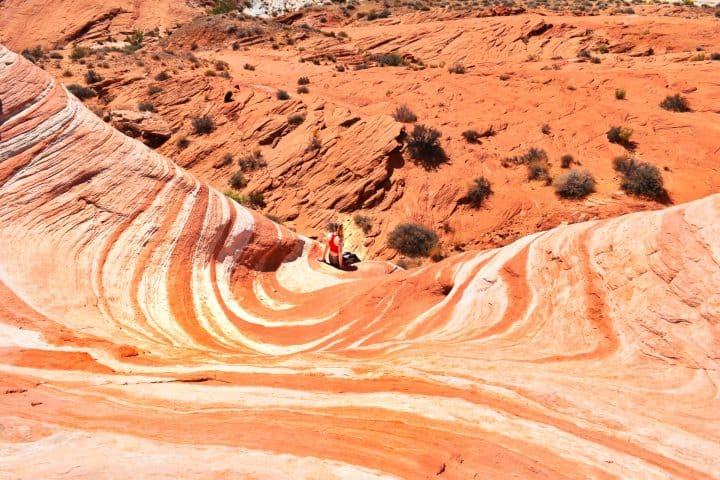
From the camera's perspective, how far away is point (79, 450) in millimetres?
2621

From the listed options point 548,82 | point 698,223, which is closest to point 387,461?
point 698,223

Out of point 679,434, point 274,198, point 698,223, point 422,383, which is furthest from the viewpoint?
point 274,198

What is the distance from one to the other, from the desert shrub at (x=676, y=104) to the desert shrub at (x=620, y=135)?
302cm

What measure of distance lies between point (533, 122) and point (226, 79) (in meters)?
16.4

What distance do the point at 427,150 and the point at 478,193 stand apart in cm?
302

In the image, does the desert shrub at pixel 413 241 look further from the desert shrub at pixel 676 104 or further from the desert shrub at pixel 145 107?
the desert shrub at pixel 145 107

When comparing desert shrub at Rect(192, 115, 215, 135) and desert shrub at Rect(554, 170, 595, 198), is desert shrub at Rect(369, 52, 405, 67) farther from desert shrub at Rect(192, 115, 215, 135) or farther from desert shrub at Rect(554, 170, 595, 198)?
desert shrub at Rect(554, 170, 595, 198)

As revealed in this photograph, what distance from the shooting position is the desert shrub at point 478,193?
1588 cm

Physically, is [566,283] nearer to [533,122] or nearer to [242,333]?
[242,333]

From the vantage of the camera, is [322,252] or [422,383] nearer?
[422,383]

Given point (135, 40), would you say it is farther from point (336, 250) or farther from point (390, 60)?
point (336, 250)

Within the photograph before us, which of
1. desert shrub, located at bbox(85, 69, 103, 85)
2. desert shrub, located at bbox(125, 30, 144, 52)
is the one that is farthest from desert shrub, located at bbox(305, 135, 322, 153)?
desert shrub, located at bbox(125, 30, 144, 52)

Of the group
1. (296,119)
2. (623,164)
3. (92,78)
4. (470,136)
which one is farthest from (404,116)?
(92,78)

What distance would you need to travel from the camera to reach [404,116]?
1964cm
